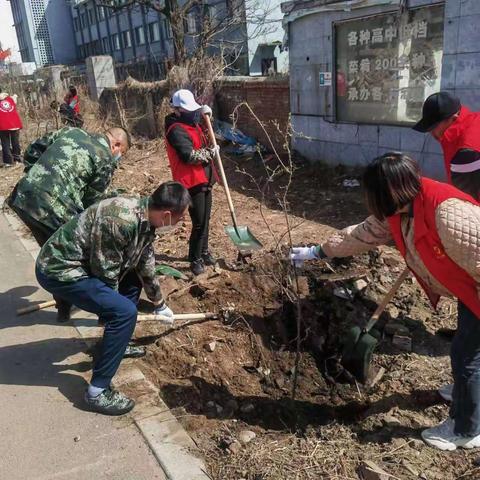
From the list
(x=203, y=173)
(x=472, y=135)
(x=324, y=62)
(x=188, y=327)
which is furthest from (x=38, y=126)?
(x=472, y=135)

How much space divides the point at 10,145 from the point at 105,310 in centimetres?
1007

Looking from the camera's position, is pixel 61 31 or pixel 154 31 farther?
pixel 61 31

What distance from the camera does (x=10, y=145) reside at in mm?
11477

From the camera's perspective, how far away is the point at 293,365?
12.3ft

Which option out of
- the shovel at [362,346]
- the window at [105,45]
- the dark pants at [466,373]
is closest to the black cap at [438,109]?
the shovel at [362,346]

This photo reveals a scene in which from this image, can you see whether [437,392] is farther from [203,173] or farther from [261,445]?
[203,173]

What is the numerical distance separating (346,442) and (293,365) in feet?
3.29

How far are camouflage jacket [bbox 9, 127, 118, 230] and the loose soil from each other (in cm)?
114

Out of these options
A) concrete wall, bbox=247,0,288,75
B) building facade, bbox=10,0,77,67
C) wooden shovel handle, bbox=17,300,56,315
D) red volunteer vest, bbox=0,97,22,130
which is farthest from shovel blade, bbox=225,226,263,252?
building facade, bbox=10,0,77,67

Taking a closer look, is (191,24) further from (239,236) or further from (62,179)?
(62,179)

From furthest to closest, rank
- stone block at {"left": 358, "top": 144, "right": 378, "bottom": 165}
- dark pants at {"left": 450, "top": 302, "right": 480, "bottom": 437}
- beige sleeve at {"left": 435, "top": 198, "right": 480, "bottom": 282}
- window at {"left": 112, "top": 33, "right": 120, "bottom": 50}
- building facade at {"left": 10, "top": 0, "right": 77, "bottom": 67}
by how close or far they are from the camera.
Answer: building facade at {"left": 10, "top": 0, "right": 77, "bottom": 67}
window at {"left": 112, "top": 33, "right": 120, "bottom": 50}
stone block at {"left": 358, "top": 144, "right": 378, "bottom": 165}
dark pants at {"left": 450, "top": 302, "right": 480, "bottom": 437}
beige sleeve at {"left": 435, "top": 198, "right": 480, "bottom": 282}

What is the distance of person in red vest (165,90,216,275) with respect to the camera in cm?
467

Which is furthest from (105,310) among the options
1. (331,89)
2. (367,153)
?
(331,89)

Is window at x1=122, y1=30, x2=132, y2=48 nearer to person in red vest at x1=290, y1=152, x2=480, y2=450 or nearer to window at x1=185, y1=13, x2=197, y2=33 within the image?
window at x1=185, y1=13, x2=197, y2=33
